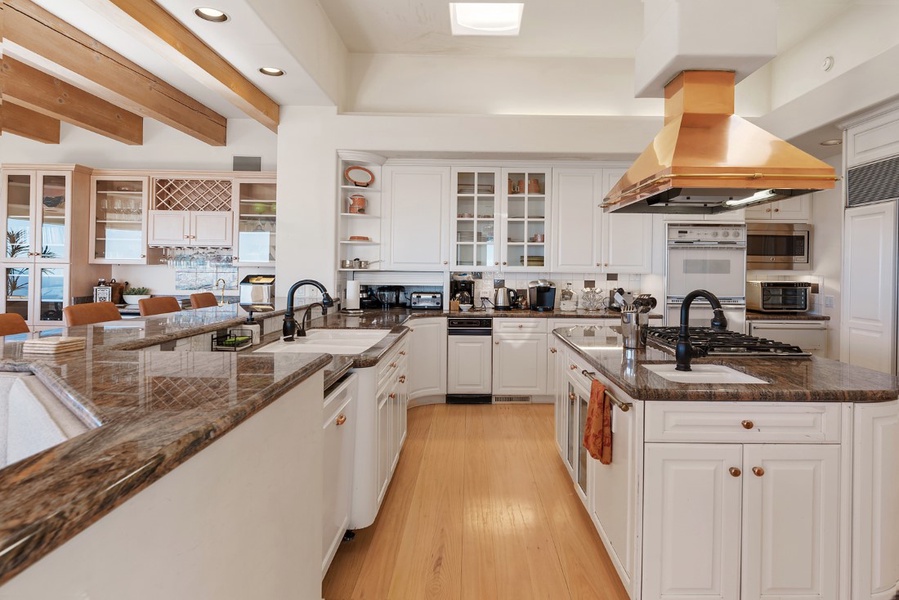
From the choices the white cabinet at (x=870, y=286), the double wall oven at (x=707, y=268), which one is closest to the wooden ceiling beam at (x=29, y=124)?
the double wall oven at (x=707, y=268)

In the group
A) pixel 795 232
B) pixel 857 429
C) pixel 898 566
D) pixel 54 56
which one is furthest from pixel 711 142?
pixel 54 56

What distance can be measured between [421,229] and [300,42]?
77.1 inches

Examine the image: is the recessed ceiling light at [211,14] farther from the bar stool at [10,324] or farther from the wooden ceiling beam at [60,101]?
the wooden ceiling beam at [60,101]

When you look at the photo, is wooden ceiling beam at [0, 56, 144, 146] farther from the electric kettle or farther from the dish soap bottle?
the dish soap bottle

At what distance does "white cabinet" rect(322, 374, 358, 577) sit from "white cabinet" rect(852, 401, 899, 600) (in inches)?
72.9

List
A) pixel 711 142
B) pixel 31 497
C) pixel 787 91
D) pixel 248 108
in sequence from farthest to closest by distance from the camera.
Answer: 1. pixel 787 91
2. pixel 248 108
3. pixel 711 142
4. pixel 31 497

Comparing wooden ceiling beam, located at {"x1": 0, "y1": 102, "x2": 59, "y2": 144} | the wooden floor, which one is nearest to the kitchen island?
the wooden floor

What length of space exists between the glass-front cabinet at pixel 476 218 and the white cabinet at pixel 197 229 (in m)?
2.58

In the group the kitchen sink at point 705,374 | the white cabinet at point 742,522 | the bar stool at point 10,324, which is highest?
the bar stool at point 10,324

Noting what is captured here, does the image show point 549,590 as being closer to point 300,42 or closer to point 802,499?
point 802,499

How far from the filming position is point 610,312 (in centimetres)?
477

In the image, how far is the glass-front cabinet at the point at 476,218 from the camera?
4.80 metres

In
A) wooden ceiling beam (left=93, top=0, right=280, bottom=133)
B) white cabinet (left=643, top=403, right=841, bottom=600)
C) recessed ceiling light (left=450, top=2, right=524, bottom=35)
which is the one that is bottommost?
white cabinet (left=643, top=403, right=841, bottom=600)

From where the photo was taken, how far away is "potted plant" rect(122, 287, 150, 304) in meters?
5.32
